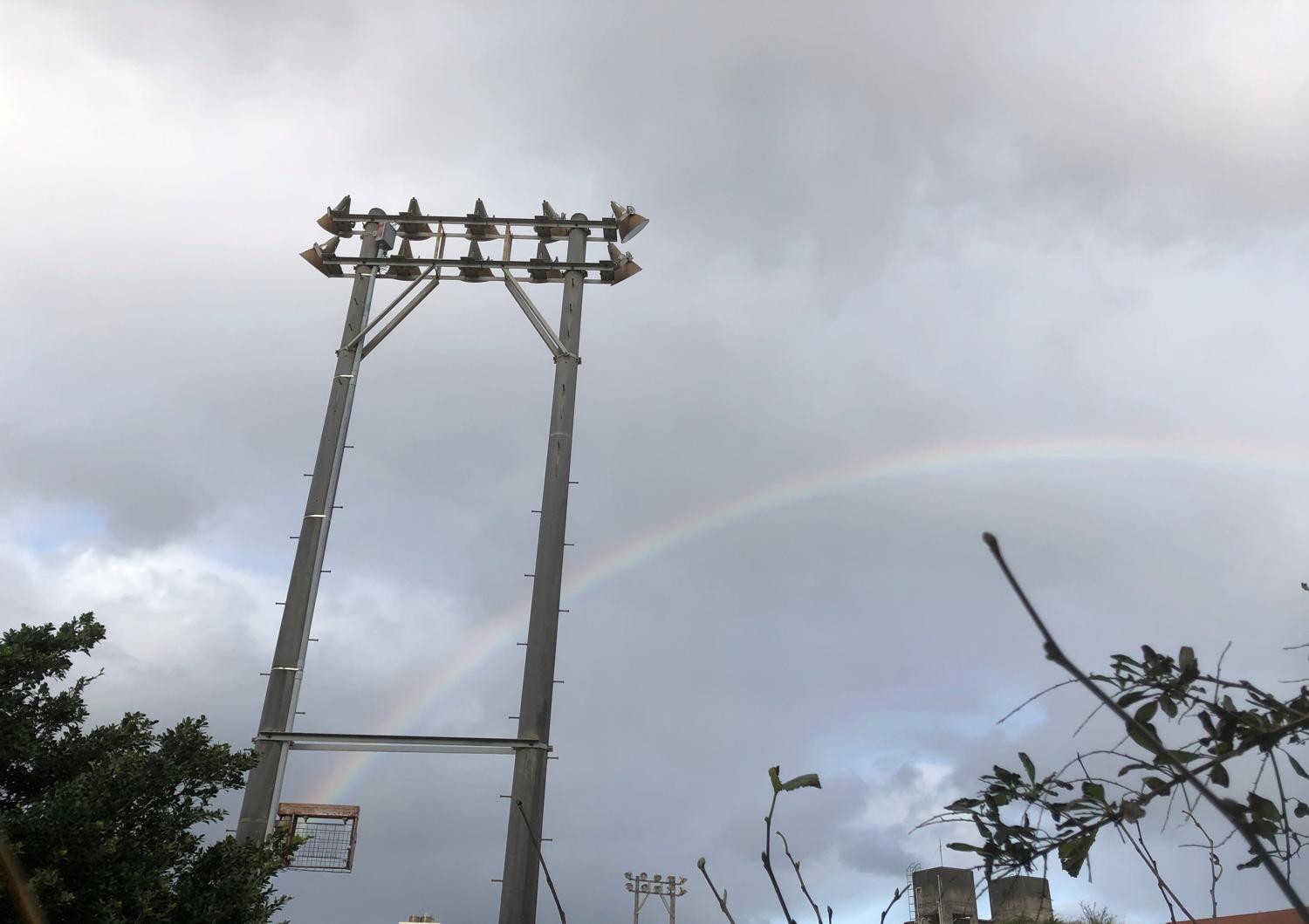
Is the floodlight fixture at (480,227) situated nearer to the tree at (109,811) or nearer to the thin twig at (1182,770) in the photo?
the tree at (109,811)

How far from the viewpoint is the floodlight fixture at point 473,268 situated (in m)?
13.4

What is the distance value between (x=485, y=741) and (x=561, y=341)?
475 centimetres

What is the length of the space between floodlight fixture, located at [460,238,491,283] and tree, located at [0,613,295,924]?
5.97m

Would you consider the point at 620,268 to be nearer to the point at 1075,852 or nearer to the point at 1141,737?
the point at 1075,852

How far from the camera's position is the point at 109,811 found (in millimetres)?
8805

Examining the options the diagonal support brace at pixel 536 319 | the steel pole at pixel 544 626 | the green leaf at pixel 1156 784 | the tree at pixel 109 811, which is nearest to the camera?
the green leaf at pixel 1156 784

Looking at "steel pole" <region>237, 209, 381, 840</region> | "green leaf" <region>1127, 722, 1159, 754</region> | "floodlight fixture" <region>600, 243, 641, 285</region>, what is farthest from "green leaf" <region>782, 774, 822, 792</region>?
"floodlight fixture" <region>600, 243, 641, 285</region>

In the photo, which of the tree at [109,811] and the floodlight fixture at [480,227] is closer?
the tree at [109,811]

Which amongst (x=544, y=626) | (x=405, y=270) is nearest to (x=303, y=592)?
(x=544, y=626)

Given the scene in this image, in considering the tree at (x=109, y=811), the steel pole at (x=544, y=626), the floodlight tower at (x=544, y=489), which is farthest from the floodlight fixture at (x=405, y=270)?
the tree at (x=109, y=811)

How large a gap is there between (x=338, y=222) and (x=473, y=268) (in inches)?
75.7

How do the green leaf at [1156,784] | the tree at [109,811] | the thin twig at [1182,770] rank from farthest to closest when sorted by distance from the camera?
the tree at [109,811] → the green leaf at [1156,784] → the thin twig at [1182,770]

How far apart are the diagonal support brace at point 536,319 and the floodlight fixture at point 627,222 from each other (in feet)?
4.73

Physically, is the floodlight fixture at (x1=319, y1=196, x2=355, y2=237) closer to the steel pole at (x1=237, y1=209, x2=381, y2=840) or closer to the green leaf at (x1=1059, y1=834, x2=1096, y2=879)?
the steel pole at (x1=237, y1=209, x2=381, y2=840)
